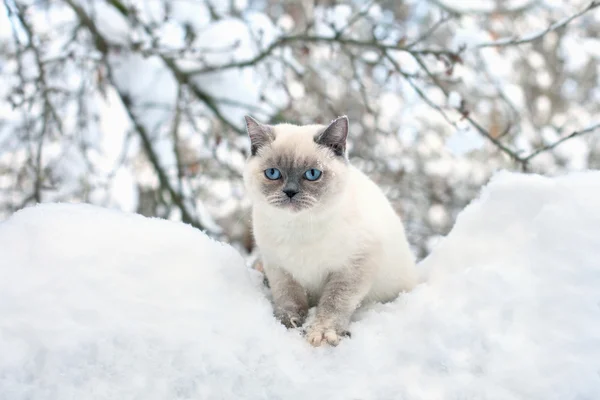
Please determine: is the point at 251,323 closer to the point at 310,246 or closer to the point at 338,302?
the point at 338,302

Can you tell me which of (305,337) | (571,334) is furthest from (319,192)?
(571,334)

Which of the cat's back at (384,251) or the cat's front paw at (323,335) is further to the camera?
the cat's back at (384,251)

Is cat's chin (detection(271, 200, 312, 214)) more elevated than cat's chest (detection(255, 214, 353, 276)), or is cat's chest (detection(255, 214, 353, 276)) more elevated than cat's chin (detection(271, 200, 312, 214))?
cat's chin (detection(271, 200, 312, 214))

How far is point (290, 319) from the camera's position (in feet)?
7.29

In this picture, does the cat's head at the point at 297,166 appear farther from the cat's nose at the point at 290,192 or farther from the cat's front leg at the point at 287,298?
the cat's front leg at the point at 287,298

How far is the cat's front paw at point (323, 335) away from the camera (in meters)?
1.99

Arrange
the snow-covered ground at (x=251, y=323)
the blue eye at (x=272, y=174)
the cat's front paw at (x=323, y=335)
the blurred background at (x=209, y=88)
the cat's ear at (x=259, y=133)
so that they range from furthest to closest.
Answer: the blurred background at (x=209, y=88)
the cat's ear at (x=259, y=133)
the blue eye at (x=272, y=174)
the cat's front paw at (x=323, y=335)
the snow-covered ground at (x=251, y=323)

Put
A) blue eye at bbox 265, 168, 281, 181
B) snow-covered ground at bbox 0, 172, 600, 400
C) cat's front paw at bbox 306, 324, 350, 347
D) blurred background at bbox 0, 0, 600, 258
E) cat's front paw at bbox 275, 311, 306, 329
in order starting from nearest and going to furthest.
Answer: snow-covered ground at bbox 0, 172, 600, 400 → cat's front paw at bbox 306, 324, 350, 347 → cat's front paw at bbox 275, 311, 306, 329 → blue eye at bbox 265, 168, 281, 181 → blurred background at bbox 0, 0, 600, 258

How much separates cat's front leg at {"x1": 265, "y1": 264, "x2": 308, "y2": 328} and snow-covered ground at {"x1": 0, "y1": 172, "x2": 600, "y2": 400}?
0.43 ft

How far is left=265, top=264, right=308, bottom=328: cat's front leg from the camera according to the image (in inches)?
88.2

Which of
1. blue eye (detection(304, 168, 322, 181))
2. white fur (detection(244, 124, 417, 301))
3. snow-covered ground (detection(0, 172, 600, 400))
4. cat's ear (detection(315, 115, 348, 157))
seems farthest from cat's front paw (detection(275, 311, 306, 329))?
cat's ear (detection(315, 115, 348, 157))

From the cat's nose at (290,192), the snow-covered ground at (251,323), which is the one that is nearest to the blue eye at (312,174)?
the cat's nose at (290,192)

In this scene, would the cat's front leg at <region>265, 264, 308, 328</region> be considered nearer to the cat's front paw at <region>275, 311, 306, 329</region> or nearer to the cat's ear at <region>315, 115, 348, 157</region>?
the cat's front paw at <region>275, 311, 306, 329</region>

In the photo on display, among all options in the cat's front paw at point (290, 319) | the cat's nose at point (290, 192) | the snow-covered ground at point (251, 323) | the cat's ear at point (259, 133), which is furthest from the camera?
the cat's ear at point (259, 133)
